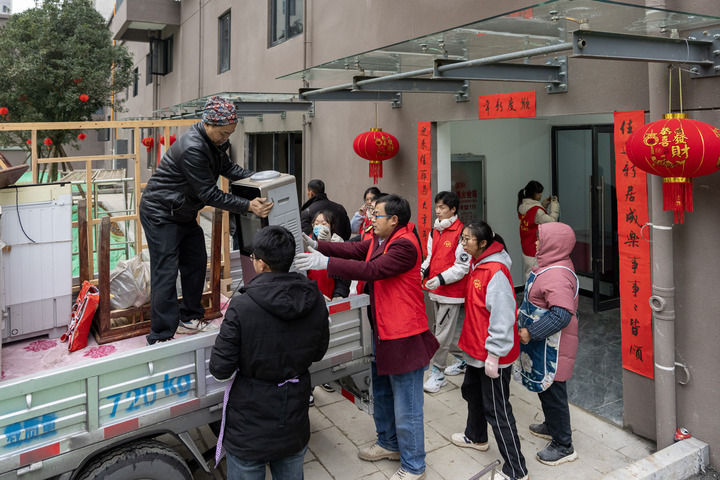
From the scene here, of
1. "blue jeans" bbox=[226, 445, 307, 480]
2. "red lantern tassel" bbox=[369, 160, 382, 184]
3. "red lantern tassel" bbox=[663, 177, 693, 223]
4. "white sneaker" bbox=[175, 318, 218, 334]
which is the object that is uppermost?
"red lantern tassel" bbox=[369, 160, 382, 184]

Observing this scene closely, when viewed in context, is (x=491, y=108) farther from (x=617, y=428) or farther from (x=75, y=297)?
(x=75, y=297)

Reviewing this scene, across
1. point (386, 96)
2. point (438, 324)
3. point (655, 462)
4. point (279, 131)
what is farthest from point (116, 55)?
point (655, 462)

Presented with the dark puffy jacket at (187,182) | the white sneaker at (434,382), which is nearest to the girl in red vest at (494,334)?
the white sneaker at (434,382)

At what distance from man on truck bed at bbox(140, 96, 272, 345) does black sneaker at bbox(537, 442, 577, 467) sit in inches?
108

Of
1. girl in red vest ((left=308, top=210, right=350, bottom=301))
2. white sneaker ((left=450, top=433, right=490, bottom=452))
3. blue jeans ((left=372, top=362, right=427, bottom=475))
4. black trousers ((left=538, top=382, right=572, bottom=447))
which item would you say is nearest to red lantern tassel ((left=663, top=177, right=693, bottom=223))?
black trousers ((left=538, top=382, right=572, bottom=447))

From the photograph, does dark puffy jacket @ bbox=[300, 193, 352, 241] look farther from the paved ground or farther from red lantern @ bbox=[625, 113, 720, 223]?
red lantern @ bbox=[625, 113, 720, 223]

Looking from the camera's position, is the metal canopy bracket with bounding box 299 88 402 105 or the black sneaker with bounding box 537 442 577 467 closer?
the black sneaker with bounding box 537 442 577 467

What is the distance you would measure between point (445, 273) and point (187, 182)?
246cm

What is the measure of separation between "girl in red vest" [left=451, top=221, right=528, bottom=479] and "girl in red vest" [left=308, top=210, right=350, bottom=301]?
101cm

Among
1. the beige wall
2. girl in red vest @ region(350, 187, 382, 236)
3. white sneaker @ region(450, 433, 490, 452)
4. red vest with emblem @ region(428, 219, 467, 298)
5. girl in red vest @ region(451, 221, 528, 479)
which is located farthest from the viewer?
girl in red vest @ region(350, 187, 382, 236)

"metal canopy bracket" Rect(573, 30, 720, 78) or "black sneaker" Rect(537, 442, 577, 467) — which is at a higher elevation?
"metal canopy bracket" Rect(573, 30, 720, 78)

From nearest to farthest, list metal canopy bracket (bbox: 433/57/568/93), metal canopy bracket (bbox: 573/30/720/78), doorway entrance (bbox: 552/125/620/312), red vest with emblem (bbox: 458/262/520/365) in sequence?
1. metal canopy bracket (bbox: 573/30/720/78)
2. red vest with emblem (bbox: 458/262/520/365)
3. metal canopy bracket (bbox: 433/57/568/93)
4. doorway entrance (bbox: 552/125/620/312)

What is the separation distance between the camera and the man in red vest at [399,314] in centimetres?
348

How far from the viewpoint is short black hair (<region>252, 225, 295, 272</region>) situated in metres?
2.76
